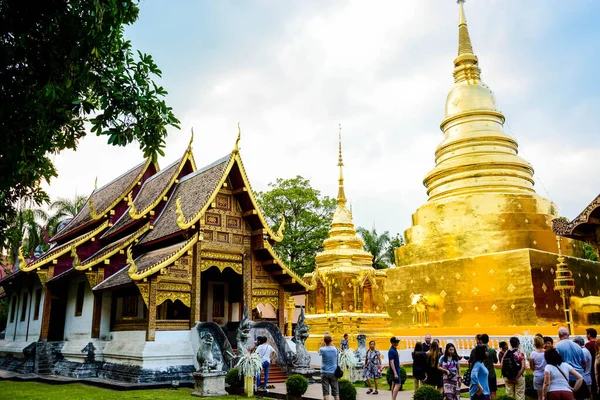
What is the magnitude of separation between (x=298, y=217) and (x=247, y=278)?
20.8 m

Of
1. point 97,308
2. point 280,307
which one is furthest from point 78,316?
point 280,307

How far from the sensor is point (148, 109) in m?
7.98

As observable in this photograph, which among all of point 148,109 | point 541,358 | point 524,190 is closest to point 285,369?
point 541,358

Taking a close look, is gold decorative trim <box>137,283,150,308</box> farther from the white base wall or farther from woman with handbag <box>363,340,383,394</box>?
woman with handbag <box>363,340,383,394</box>

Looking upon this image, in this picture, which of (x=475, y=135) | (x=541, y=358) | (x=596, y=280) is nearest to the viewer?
(x=541, y=358)

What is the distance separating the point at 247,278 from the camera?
15500 millimetres

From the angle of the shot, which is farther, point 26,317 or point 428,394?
point 26,317

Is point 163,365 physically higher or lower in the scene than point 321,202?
lower

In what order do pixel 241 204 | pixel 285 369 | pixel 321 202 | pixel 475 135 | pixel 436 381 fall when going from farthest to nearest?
pixel 321 202
pixel 475 135
pixel 241 204
pixel 285 369
pixel 436 381

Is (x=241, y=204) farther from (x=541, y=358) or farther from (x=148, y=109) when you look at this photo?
(x=541, y=358)

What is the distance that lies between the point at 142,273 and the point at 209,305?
4.34m

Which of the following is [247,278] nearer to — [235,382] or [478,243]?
[235,382]

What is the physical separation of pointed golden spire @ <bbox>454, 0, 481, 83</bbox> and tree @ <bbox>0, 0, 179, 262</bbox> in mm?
21808

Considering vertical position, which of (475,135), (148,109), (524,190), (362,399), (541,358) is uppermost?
(475,135)
